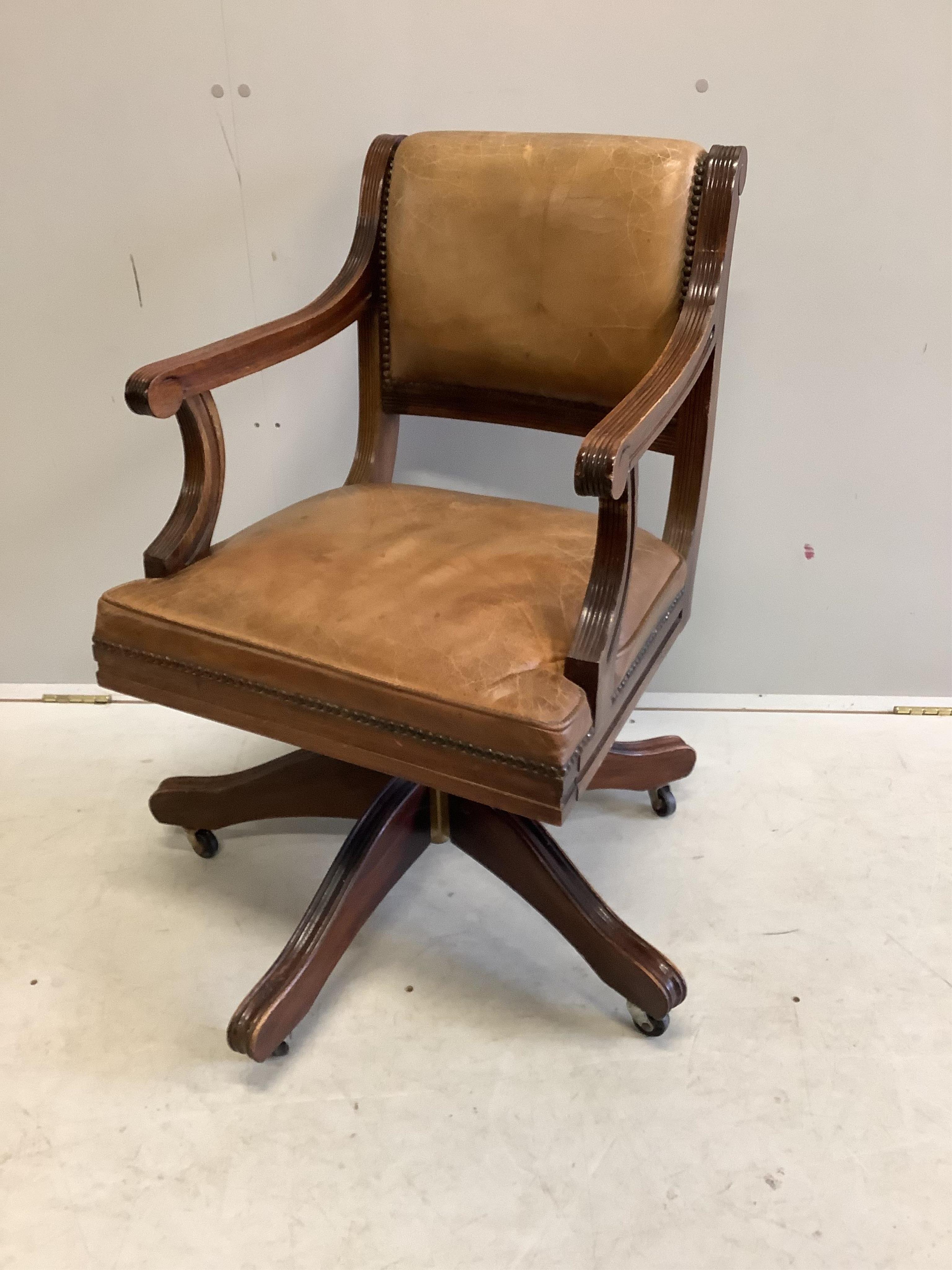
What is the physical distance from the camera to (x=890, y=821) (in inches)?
60.0

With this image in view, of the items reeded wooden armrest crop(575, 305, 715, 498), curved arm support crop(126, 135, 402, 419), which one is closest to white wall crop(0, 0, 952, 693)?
curved arm support crop(126, 135, 402, 419)

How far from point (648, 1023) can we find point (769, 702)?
812 mm

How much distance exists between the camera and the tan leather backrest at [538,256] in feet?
3.91

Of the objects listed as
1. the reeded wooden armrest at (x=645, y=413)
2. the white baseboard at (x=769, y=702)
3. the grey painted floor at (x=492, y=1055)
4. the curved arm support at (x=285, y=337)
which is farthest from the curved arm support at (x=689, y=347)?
the white baseboard at (x=769, y=702)

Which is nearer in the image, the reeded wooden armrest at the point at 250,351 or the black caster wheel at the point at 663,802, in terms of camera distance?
the reeded wooden armrest at the point at 250,351

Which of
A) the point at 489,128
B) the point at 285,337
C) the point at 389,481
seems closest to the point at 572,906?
the point at 389,481

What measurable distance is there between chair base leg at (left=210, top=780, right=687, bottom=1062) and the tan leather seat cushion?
24 cm

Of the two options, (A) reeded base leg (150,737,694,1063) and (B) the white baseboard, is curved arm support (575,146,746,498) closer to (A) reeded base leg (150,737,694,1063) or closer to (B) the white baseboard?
(A) reeded base leg (150,737,694,1063)

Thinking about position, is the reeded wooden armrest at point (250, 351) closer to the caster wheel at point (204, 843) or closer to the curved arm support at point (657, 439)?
the curved arm support at point (657, 439)

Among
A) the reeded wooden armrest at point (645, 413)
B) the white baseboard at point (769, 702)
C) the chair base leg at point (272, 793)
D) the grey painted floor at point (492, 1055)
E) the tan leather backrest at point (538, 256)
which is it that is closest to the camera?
the reeded wooden armrest at point (645, 413)

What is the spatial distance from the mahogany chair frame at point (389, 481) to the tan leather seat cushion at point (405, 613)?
0.04 m

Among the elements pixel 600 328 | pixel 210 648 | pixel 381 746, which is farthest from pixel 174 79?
pixel 381 746

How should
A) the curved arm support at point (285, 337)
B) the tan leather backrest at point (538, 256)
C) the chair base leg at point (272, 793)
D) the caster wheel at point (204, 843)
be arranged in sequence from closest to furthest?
the curved arm support at point (285, 337) < the tan leather backrest at point (538, 256) < the chair base leg at point (272, 793) < the caster wheel at point (204, 843)

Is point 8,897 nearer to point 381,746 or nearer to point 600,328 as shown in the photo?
point 381,746
